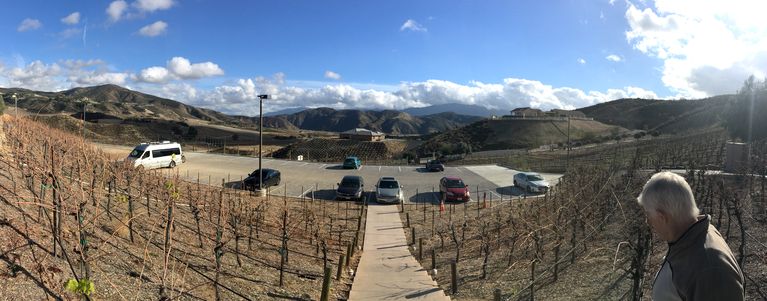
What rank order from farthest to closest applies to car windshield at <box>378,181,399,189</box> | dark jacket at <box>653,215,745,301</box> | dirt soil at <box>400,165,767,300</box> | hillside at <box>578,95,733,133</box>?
hillside at <box>578,95,733,133</box>, car windshield at <box>378,181,399,189</box>, dirt soil at <box>400,165,767,300</box>, dark jacket at <box>653,215,745,301</box>

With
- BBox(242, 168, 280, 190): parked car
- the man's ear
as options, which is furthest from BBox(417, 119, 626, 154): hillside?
the man's ear

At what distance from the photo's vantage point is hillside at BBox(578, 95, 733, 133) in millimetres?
94750

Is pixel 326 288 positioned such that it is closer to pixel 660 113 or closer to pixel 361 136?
pixel 361 136

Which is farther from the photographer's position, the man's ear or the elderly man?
the man's ear

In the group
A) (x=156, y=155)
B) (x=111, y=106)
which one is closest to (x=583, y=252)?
(x=156, y=155)

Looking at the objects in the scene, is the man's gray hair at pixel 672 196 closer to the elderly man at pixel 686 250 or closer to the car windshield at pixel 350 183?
the elderly man at pixel 686 250

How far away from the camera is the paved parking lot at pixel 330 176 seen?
27.2m

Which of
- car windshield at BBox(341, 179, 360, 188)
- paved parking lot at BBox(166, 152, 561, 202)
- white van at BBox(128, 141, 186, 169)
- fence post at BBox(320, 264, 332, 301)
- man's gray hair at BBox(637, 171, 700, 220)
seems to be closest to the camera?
man's gray hair at BBox(637, 171, 700, 220)

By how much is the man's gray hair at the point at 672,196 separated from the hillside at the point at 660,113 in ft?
338

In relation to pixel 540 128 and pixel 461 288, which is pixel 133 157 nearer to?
pixel 461 288

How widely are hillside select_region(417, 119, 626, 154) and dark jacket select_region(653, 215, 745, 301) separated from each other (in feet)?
236

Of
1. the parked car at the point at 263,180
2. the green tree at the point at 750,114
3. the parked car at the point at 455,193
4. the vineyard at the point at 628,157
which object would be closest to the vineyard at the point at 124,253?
the parked car at the point at 455,193

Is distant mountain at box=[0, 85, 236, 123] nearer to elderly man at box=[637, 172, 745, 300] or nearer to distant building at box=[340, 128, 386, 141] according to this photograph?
distant building at box=[340, 128, 386, 141]

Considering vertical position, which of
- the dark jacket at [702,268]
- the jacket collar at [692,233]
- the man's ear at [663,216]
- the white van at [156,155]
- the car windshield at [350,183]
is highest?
the man's ear at [663,216]
